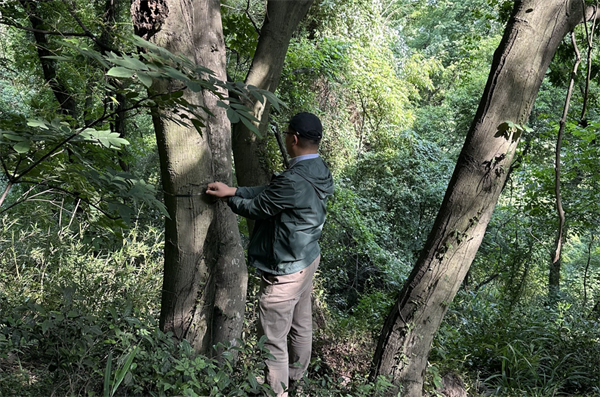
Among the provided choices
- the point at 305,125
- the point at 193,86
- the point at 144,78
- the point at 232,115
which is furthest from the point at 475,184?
the point at 144,78

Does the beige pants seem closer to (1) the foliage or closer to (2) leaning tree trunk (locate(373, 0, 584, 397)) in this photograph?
(2) leaning tree trunk (locate(373, 0, 584, 397))

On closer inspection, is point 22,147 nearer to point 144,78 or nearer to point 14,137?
point 14,137

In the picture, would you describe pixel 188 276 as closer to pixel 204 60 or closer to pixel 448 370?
pixel 204 60

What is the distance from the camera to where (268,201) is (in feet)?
8.77

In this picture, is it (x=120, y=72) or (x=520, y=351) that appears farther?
(x=520, y=351)

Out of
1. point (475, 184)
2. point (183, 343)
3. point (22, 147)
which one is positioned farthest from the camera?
point (475, 184)

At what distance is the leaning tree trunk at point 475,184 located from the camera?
2.94 meters

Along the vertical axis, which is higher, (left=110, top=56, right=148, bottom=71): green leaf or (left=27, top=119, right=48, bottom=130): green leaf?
(left=110, top=56, right=148, bottom=71): green leaf

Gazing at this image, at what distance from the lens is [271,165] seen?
14.0ft

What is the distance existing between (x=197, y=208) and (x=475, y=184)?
6.09 ft

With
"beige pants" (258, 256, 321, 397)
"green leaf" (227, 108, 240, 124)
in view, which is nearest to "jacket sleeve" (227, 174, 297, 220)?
"beige pants" (258, 256, 321, 397)

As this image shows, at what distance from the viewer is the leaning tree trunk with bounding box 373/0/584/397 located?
294 centimetres

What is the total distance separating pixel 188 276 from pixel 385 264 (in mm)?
5287

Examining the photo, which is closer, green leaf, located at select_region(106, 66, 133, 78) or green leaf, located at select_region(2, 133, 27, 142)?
green leaf, located at select_region(106, 66, 133, 78)
